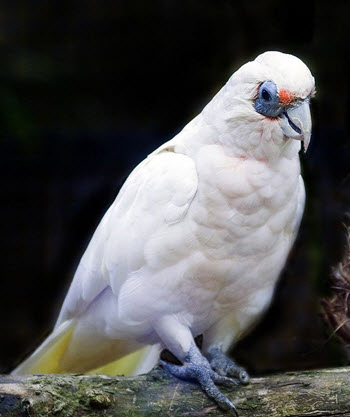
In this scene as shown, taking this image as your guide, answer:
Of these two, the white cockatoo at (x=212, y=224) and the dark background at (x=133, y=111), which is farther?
the dark background at (x=133, y=111)

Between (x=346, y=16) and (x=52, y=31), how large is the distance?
1.03 metres

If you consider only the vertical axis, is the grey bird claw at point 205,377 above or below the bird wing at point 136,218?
below

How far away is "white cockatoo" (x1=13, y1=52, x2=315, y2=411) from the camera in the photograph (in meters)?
1.67

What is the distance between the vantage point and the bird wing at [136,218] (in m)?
1.76

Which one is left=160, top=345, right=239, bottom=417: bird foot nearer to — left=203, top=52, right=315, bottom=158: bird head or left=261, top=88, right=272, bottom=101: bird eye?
left=203, top=52, right=315, bottom=158: bird head

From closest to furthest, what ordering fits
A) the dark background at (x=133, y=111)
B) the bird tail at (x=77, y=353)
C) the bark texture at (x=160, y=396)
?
the bark texture at (x=160, y=396), the bird tail at (x=77, y=353), the dark background at (x=133, y=111)

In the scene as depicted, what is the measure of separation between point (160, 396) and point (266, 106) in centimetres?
72

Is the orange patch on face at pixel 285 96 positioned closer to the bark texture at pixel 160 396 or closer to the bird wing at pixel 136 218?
the bird wing at pixel 136 218

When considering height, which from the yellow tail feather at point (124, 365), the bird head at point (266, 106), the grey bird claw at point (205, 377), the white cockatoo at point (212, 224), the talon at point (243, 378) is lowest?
the yellow tail feather at point (124, 365)

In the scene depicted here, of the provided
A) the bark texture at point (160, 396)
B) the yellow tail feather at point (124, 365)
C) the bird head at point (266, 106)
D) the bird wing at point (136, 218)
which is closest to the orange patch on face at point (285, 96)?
the bird head at point (266, 106)

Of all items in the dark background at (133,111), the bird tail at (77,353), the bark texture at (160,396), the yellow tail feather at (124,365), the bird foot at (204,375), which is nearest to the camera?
the bark texture at (160,396)

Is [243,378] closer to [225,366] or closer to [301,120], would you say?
[225,366]

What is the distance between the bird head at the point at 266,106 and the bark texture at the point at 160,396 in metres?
0.55

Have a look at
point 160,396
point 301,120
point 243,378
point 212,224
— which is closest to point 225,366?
point 243,378
